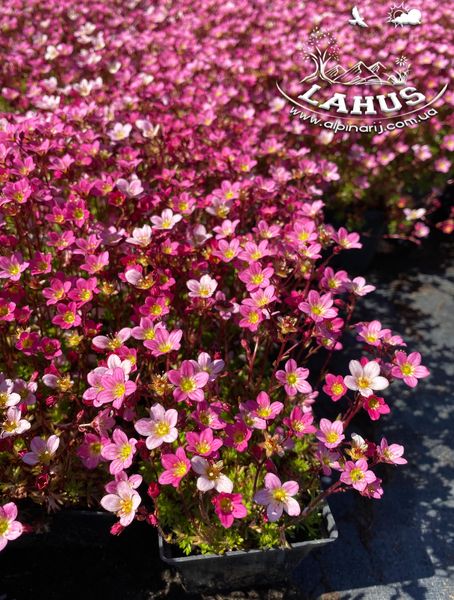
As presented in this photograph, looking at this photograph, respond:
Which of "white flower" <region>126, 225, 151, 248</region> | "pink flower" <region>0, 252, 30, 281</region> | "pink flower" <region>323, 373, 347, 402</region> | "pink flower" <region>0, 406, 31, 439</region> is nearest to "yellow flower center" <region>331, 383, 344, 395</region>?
"pink flower" <region>323, 373, 347, 402</region>

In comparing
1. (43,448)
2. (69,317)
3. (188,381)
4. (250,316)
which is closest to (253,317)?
(250,316)

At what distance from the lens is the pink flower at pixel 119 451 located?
5.78 feet

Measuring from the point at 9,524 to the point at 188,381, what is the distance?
0.76 meters

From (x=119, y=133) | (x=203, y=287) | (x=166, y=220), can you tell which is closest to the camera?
(x=203, y=287)

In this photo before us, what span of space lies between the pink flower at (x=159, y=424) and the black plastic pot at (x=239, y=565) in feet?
1.90

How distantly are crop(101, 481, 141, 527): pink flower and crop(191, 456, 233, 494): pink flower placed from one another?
240 millimetres

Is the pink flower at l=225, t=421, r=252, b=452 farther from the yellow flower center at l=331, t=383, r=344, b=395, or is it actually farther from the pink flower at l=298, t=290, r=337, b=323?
the pink flower at l=298, t=290, r=337, b=323

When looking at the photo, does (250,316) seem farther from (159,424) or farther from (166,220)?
(166,220)

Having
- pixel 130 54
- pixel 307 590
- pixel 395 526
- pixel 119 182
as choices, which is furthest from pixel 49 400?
pixel 130 54

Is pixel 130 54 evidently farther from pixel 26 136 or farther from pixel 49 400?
pixel 49 400

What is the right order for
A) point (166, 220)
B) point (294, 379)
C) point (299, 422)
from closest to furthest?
point (299, 422), point (294, 379), point (166, 220)

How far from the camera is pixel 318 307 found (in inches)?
83.3

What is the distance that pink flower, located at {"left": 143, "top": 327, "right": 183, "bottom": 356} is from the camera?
6.18ft

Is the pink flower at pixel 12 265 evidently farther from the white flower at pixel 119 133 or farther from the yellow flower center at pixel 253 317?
the white flower at pixel 119 133
